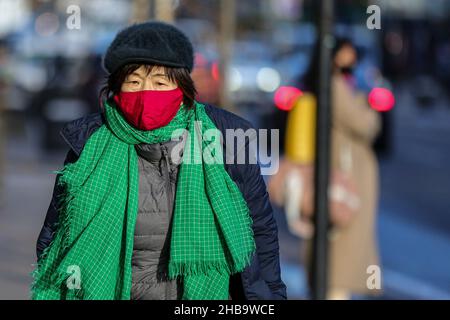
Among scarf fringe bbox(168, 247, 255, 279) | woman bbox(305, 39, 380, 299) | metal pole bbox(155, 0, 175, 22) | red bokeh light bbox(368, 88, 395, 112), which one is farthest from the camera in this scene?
red bokeh light bbox(368, 88, 395, 112)

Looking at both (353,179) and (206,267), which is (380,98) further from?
(206,267)

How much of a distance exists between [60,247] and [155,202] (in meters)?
0.34

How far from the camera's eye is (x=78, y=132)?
394 centimetres

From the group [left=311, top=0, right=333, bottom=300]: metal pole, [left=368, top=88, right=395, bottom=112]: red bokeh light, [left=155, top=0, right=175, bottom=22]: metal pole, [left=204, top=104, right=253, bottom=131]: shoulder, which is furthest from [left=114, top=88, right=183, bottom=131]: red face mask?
[left=368, top=88, right=395, bottom=112]: red bokeh light

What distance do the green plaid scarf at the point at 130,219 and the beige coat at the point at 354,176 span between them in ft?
16.0

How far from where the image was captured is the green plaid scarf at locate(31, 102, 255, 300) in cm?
377

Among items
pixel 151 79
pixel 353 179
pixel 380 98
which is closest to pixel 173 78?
pixel 151 79

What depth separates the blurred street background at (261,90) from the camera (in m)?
10.9

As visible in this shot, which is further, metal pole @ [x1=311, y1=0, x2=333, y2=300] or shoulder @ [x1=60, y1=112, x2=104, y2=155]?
metal pole @ [x1=311, y1=0, x2=333, y2=300]

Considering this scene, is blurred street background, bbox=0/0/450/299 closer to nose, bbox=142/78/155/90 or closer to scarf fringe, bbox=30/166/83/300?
nose, bbox=142/78/155/90

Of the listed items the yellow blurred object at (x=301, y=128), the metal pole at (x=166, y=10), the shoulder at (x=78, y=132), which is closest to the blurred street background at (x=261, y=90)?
the metal pole at (x=166, y=10)

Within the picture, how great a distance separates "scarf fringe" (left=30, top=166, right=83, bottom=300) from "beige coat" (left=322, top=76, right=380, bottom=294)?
4.89 meters

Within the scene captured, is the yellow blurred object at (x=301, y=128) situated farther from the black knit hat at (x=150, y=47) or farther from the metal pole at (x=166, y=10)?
the black knit hat at (x=150, y=47)

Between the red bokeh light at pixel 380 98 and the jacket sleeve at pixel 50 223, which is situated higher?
the red bokeh light at pixel 380 98
